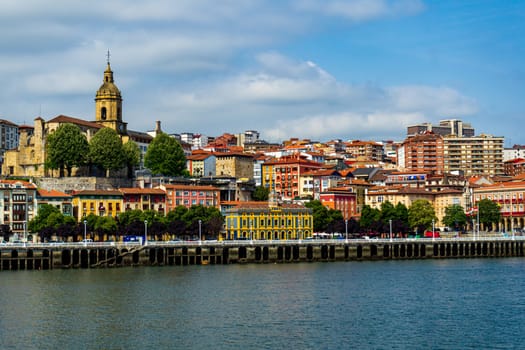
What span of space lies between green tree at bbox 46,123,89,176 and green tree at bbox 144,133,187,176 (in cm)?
1532

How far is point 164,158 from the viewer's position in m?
144

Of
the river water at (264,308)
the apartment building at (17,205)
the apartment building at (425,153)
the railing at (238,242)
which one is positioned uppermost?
the apartment building at (425,153)

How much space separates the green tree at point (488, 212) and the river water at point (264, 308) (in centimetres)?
5282

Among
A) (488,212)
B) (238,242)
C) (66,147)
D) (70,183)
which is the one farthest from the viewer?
(488,212)

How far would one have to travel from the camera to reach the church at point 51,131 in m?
139

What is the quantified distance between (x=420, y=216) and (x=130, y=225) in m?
41.9

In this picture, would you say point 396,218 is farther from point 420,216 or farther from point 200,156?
point 200,156

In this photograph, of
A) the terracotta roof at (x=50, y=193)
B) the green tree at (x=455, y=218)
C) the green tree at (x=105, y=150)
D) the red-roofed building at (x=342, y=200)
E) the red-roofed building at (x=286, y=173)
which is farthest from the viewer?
the red-roofed building at (x=286, y=173)

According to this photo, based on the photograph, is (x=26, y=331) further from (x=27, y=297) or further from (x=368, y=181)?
(x=368, y=181)

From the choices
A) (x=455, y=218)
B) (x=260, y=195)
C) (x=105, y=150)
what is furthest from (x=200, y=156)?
(x=455, y=218)

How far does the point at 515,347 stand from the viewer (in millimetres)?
47188

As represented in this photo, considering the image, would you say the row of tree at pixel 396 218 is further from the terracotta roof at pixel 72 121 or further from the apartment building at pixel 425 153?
the apartment building at pixel 425 153

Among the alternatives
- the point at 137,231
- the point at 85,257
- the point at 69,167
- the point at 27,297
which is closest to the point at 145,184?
the point at 69,167

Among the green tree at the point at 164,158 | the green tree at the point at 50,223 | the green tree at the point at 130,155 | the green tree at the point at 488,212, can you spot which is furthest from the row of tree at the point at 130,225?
the green tree at the point at 488,212
